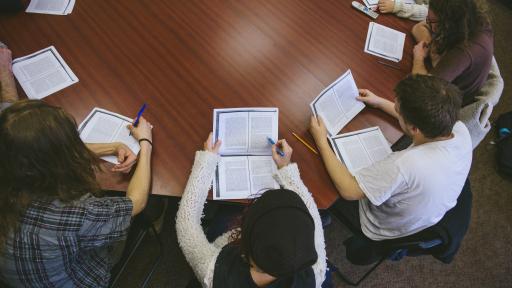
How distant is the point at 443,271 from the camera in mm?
2104

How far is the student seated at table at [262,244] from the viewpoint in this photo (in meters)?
0.85

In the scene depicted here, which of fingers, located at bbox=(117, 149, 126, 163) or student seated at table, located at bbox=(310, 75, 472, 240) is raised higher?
fingers, located at bbox=(117, 149, 126, 163)

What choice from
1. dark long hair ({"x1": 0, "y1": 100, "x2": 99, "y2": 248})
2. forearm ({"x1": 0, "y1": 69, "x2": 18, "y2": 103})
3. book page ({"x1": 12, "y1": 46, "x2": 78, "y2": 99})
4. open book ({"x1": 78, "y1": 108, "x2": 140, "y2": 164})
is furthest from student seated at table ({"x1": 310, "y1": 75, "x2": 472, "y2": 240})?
forearm ({"x1": 0, "y1": 69, "x2": 18, "y2": 103})

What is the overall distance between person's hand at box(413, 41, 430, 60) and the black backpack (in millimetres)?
1201

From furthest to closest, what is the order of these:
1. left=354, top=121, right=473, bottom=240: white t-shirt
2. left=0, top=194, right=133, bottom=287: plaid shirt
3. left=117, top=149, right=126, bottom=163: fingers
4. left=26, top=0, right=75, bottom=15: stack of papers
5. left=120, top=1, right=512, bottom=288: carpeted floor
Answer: left=120, top=1, right=512, bottom=288: carpeted floor
left=26, top=0, right=75, bottom=15: stack of papers
left=117, top=149, right=126, bottom=163: fingers
left=354, top=121, right=473, bottom=240: white t-shirt
left=0, top=194, right=133, bottom=287: plaid shirt

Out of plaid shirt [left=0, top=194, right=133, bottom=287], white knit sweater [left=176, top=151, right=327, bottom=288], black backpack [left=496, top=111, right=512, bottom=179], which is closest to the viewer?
plaid shirt [left=0, top=194, right=133, bottom=287]

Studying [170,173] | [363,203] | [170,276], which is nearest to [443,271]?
[363,203]

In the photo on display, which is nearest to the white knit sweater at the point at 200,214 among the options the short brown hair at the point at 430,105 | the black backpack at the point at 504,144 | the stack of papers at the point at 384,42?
the short brown hair at the point at 430,105

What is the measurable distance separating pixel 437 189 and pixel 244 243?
0.76 meters

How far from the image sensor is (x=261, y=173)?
1.39m

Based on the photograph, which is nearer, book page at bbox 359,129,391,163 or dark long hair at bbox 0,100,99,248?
dark long hair at bbox 0,100,99,248

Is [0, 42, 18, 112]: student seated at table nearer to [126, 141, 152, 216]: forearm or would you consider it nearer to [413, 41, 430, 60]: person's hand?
[126, 141, 152, 216]: forearm

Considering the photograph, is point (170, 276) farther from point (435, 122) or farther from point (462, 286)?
point (462, 286)

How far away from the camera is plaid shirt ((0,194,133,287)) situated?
999 mm
